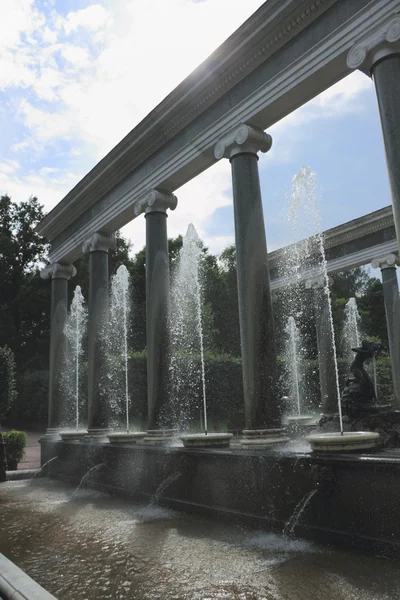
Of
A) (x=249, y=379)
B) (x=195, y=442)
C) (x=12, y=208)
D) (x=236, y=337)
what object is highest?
(x=12, y=208)

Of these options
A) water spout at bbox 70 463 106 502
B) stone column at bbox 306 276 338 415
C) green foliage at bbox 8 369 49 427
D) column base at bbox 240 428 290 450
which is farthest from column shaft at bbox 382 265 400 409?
green foliage at bbox 8 369 49 427

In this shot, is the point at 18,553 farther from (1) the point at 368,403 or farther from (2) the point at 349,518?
(1) the point at 368,403

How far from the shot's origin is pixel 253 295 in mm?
9758

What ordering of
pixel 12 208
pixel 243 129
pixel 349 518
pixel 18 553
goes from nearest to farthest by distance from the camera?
pixel 349 518
pixel 18 553
pixel 243 129
pixel 12 208

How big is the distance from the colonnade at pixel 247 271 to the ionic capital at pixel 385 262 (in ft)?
36.0

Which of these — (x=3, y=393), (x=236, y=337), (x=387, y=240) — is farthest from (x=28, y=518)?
(x=236, y=337)

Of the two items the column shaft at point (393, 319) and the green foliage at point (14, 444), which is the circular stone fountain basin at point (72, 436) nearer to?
the green foliage at point (14, 444)

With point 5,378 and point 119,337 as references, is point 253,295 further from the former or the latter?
point 119,337

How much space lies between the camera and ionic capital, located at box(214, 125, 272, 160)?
10.2m

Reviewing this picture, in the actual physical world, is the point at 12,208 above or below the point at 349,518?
above

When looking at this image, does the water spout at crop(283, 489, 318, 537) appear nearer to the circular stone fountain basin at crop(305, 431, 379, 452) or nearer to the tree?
the circular stone fountain basin at crop(305, 431, 379, 452)

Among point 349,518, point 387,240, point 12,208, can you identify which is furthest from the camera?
point 12,208

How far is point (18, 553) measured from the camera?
6.63 m

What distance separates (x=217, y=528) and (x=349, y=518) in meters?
2.33
